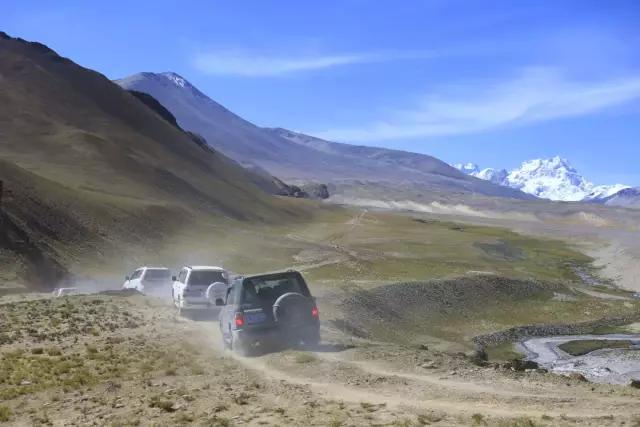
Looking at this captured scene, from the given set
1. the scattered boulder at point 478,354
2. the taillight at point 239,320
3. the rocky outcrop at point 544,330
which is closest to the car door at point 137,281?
the scattered boulder at point 478,354

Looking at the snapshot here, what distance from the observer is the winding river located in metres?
38.6

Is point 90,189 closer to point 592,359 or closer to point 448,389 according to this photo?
point 592,359

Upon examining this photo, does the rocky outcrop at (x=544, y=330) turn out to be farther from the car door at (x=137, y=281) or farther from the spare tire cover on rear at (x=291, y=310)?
the spare tire cover on rear at (x=291, y=310)

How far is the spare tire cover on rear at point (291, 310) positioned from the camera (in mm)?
21766

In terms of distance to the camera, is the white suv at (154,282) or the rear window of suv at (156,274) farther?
the rear window of suv at (156,274)

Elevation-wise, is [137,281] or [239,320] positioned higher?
[239,320]

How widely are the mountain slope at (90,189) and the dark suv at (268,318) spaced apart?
1453 inches

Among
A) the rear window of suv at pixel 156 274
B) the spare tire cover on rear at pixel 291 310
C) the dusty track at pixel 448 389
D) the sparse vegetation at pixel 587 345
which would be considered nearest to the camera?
the dusty track at pixel 448 389

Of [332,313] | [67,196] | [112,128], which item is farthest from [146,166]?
[332,313]

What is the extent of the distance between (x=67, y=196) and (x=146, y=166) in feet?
216

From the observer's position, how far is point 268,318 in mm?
21875

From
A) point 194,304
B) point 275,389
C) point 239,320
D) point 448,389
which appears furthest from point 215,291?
point 448,389

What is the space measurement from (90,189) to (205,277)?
98542mm

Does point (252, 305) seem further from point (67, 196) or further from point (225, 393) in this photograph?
point (67, 196)
